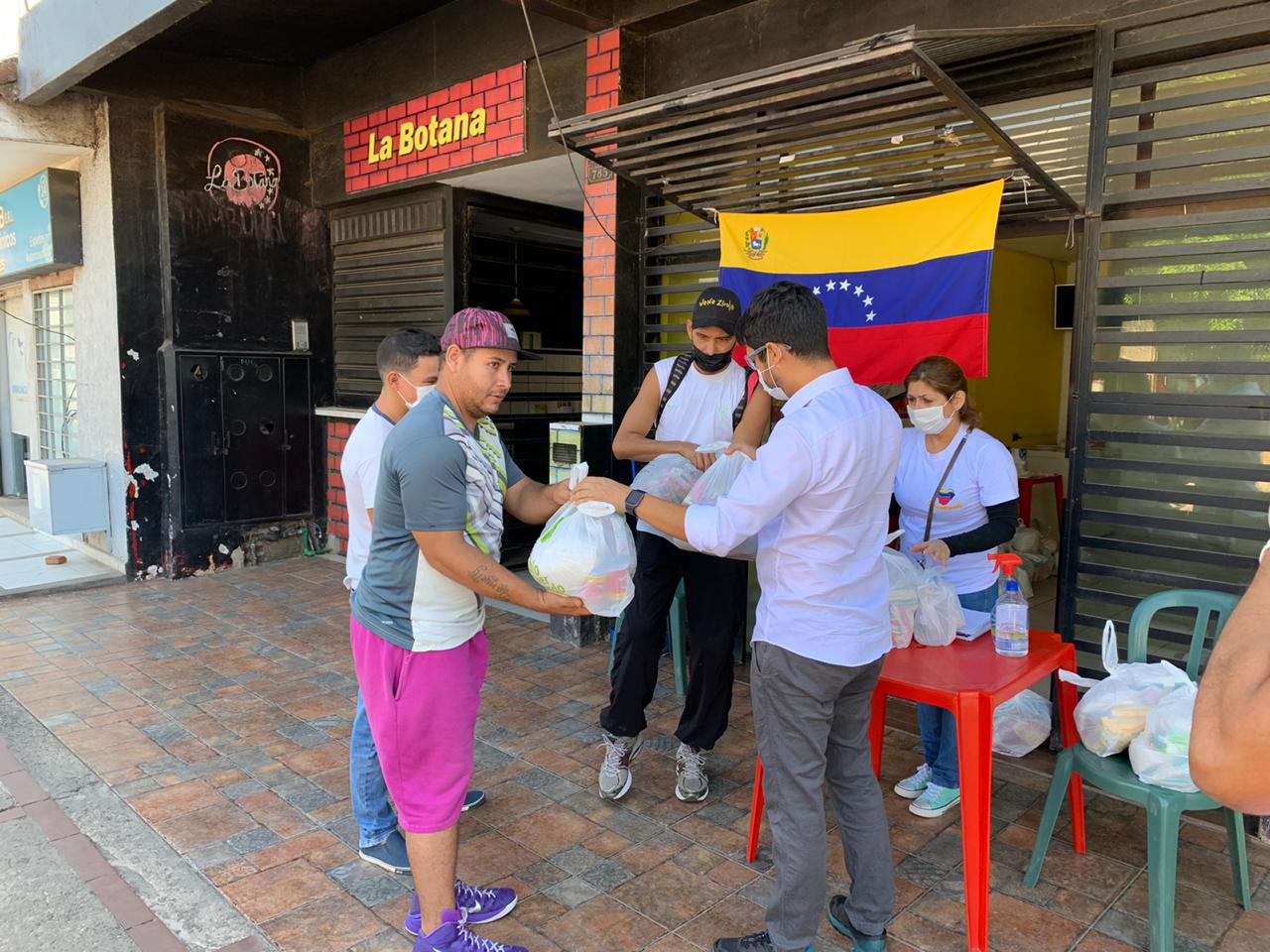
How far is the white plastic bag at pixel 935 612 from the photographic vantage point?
297cm

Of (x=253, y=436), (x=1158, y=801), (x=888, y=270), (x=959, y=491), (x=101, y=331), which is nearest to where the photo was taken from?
(x=1158, y=801)

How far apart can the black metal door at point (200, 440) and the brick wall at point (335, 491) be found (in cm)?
91

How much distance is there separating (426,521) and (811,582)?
1.05 metres

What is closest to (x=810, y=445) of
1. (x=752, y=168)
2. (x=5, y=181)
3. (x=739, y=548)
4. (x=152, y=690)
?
(x=739, y=548)

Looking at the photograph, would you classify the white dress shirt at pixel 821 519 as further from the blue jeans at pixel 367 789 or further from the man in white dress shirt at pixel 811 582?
the blue jeans at pixel 367 789

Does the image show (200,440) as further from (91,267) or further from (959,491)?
(959,491)

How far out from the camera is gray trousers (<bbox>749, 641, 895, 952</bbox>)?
238 centimetres

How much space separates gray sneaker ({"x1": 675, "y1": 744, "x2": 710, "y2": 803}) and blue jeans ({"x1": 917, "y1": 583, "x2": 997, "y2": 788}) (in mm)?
912

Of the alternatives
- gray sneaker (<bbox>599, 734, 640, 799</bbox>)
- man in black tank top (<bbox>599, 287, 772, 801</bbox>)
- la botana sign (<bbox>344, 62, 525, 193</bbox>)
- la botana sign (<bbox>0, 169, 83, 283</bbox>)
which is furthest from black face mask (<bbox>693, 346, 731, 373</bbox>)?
la botana sign (<bbox>0, 169, 83, 283</bbox>)

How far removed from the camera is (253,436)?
25.0 ft

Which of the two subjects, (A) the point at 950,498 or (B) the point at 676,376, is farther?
(B) the point at 676,376

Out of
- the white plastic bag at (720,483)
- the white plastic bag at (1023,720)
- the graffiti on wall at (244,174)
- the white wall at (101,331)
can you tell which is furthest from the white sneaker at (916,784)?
the graffiti on wall at (244,174)

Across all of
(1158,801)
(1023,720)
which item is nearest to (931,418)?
(1023,720)

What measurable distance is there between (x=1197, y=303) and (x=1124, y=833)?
212cm
